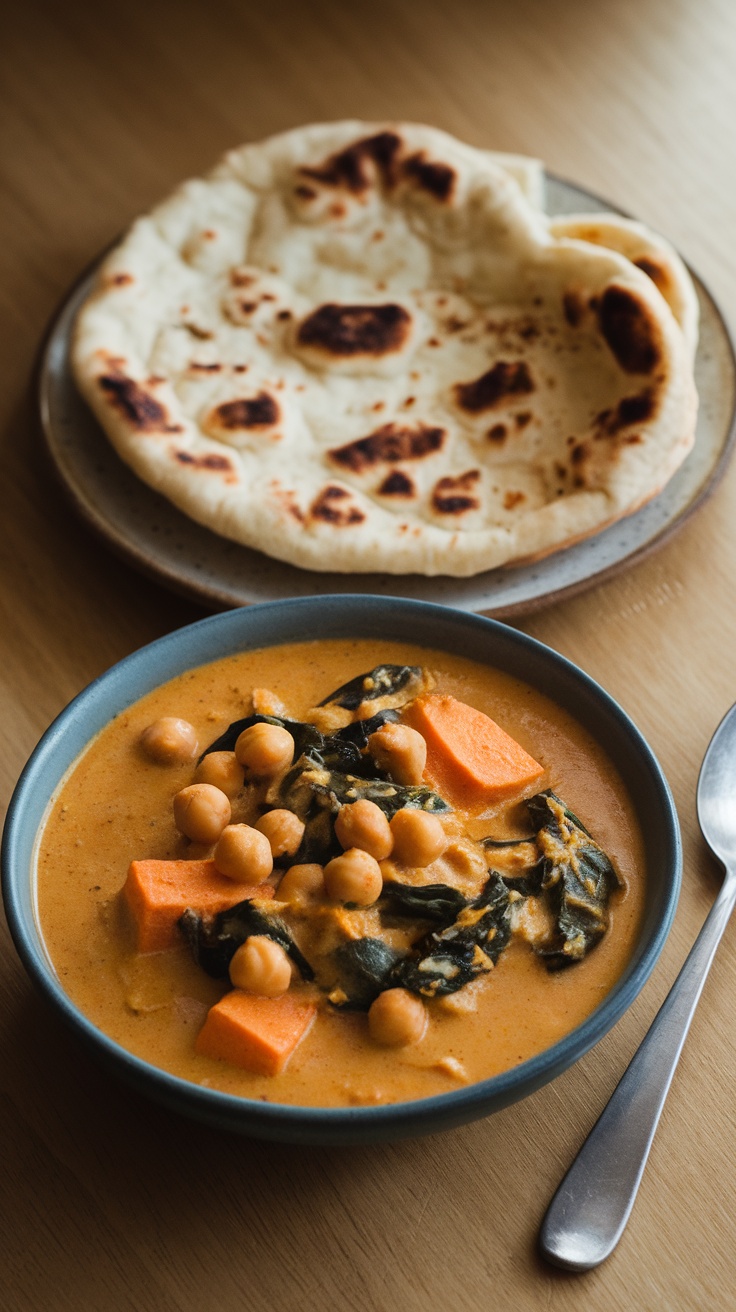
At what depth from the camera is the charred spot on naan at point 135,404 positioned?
110 inches

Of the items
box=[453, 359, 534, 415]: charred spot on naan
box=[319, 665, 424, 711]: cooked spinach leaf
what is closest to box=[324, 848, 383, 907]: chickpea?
box=[319, 665, 424, 711]: cooked spinach leaf

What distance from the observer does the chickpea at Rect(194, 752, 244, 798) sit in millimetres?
1957

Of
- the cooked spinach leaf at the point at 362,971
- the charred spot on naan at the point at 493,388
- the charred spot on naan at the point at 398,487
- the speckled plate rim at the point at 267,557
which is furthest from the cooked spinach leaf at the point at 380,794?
the charred spot on naan at the point at 493,388

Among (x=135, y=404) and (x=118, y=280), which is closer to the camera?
(x=135, y=404)

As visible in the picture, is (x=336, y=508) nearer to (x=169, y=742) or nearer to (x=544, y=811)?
(x=169, y=742)

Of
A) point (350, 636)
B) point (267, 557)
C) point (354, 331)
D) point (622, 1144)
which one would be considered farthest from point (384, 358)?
point (622, 1144)

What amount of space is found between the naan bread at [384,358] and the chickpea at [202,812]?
2.78 feet

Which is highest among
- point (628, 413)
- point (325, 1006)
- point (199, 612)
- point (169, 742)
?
point (628, 413)

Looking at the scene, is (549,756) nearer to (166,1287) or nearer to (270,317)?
(166,1287)

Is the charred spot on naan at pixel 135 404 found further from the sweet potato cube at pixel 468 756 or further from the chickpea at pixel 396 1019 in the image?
the chickpea at pixel 396 1019

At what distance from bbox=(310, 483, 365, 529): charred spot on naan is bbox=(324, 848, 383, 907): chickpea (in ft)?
3.44

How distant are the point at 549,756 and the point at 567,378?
127cm

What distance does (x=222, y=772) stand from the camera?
77.0 inches

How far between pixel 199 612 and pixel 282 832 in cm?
92
